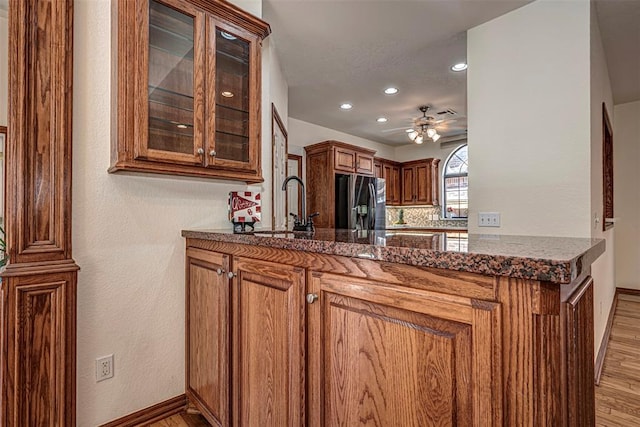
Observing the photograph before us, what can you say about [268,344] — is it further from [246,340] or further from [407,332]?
[407,332]

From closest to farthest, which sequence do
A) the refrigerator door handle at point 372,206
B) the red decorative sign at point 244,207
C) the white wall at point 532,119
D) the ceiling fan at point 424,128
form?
the red decorative sign at point 244,207, the white wall at point 532,119, the ceiling fan at point 424,128, the refrigerator door handle at point 372,206

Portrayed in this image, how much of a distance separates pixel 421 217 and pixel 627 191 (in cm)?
322

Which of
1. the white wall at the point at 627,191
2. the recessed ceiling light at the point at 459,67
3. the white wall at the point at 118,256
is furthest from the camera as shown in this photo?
the white wall at the point at 627,191

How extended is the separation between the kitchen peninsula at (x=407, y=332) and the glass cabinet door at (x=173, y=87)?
617mm

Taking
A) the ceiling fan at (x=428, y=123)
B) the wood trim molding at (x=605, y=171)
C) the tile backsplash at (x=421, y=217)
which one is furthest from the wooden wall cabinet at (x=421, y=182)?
the wood trim molding at (x=605, y=171)

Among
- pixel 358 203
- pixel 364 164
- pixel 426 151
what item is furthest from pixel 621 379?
pixel 426 151

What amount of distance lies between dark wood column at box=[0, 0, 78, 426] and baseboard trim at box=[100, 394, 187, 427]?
0.90ft

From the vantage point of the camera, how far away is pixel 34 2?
1423 millimetres

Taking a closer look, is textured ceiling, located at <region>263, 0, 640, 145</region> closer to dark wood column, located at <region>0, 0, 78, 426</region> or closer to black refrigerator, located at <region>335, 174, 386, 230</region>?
black refrigerator, located at <region>335, 174, 386, 230</region>

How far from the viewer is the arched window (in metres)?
6.46

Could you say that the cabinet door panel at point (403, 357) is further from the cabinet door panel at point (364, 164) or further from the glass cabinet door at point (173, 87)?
the cabinet door panel at point (364, 164)

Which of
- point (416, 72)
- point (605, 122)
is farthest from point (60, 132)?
point (605, 122)

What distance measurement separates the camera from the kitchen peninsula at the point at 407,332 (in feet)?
2.09

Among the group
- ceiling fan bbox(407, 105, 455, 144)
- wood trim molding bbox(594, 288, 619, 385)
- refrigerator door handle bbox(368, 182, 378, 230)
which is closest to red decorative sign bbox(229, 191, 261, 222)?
wood trim molding bbox(594, 288, 619, 385)
